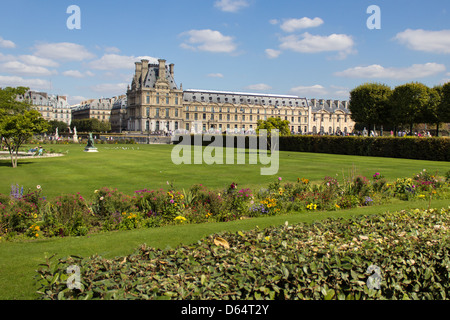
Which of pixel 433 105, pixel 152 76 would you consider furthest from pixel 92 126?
pixel 433 105

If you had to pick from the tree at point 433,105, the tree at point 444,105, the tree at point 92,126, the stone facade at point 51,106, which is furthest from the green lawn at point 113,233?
the stone facade at point 51,106

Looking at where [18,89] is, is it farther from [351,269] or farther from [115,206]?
[351,269]

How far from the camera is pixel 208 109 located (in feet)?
361

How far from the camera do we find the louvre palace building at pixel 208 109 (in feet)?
334

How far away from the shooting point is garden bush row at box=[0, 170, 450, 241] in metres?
8.22

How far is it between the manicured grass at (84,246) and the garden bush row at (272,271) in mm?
1265

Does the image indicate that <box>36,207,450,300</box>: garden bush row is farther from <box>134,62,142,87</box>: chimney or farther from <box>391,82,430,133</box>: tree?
<box>134,62,142,87</box>: chimney

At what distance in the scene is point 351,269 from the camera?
3721 mm

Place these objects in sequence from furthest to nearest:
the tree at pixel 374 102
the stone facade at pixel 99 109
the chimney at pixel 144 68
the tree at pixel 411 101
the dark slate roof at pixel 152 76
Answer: the stone facade at pixel 99 109, the dark slate roof at pixel 152 76, the chimney at pixel 144 68, the tree at pixel 374 102, the tree at pixel 411 101

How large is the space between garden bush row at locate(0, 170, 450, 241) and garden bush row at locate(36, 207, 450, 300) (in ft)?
14.7

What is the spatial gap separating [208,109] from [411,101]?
66546 mm

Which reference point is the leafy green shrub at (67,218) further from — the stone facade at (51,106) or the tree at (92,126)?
the stone facade at (51,106)
